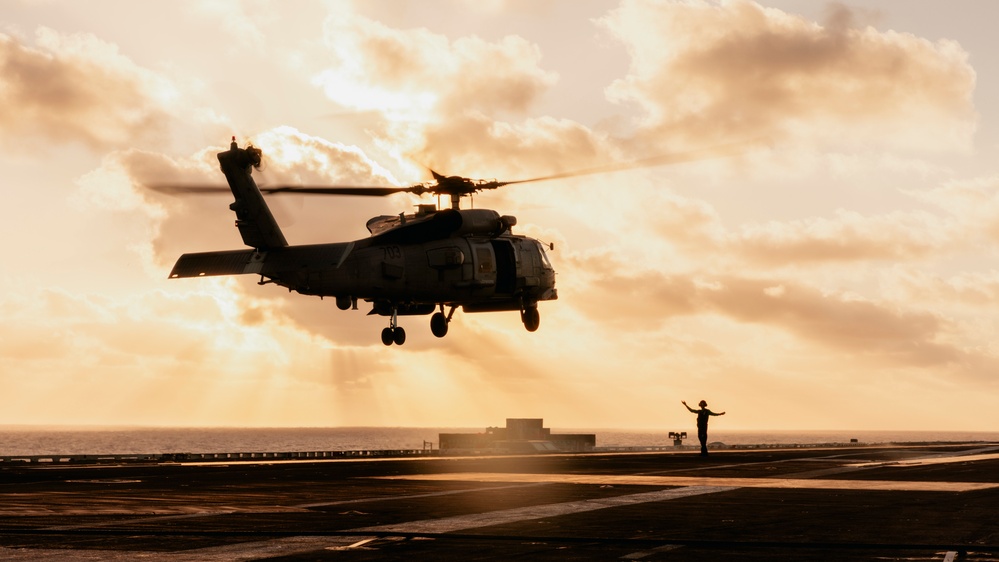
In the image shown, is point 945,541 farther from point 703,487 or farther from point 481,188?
point 481,188

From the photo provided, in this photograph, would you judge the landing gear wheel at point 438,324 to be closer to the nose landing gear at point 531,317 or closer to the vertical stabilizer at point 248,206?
the nose landing gear at point 531,317

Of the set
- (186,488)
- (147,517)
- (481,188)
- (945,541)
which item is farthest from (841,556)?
(481,188)

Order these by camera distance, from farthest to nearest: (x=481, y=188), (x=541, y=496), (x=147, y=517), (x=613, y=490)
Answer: (x=481, y=188)
(x=613, y=490)
(x=541, y=496)
(x=147, y=517)

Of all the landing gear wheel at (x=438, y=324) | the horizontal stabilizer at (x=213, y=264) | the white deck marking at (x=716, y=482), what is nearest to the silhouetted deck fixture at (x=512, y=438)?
the landing gear wheel at (x=438, y=324)

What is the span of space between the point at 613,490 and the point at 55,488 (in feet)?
45.6

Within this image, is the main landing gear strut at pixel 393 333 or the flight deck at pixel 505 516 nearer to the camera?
the flight deck at pixel 505 516

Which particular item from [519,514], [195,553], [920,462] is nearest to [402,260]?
[920,462]

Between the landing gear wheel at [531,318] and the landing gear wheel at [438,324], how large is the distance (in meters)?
4.04

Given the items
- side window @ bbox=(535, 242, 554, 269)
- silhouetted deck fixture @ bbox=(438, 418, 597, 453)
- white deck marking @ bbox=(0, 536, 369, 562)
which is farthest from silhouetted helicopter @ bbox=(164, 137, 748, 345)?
silhouetted deck fixture @ bbox=(438, 418, 597, 453)

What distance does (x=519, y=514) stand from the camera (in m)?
21.5

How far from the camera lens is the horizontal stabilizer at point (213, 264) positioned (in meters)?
43.6

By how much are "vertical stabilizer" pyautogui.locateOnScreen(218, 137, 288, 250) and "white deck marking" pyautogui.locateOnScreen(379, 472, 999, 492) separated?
12.3 metres

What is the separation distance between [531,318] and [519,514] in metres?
30.3

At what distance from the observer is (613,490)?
28281 millimetres
